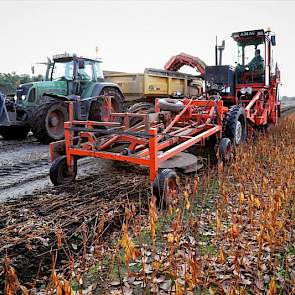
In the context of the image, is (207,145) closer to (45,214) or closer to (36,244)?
(45,214)

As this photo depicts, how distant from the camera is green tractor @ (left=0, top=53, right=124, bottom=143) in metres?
8.33

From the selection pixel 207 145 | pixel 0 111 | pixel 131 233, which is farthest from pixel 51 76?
pixel 131 233

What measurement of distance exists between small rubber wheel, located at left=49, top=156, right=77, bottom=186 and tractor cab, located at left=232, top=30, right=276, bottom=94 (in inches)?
A: 216

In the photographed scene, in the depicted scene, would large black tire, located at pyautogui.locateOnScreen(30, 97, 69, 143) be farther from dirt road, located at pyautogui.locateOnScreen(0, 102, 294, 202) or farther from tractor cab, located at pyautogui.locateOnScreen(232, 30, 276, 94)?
tractor cab, located at pyautogui.locateOnScreen(232, 30, 276, 94)

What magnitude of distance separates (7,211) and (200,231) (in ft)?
7.08

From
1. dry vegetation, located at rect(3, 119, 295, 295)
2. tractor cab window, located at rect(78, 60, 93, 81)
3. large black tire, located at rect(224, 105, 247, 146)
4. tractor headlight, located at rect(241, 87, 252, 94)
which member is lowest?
dry vegetation, located at rect(3, 119, 295, 295)

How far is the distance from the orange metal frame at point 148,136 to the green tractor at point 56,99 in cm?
296

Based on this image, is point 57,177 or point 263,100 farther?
point 263,100

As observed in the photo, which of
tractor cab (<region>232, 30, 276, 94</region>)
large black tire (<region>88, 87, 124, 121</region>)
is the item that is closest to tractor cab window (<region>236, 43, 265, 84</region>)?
tractor cab (<region>232, 30, 276, 94</region>)

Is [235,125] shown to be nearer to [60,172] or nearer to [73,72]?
[60,172]

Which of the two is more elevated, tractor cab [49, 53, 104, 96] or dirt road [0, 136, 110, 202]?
tractor cab [49, 53, 104, 96]

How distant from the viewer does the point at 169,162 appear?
5.16m

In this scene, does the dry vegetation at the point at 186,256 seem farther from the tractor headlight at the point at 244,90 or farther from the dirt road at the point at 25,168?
the tractor headlight at the point at 244,90

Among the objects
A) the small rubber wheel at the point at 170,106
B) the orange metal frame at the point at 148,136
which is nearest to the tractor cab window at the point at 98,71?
the orange metal frame at the point at 148,136
